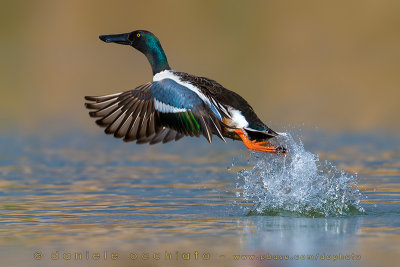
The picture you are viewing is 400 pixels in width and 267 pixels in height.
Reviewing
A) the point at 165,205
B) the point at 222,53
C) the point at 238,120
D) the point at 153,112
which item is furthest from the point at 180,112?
the point at 222,53

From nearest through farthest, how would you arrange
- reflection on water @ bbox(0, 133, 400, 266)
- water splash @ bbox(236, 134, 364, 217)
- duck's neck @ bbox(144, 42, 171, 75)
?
reflection on water @ bbox(0, 133, 400, 266) → water splash @ bbox(236, 134, 364, 217) → duck's neck @ bbox(144, 42, 171, 75)

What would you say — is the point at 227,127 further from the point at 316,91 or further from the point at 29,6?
the point at 29,6

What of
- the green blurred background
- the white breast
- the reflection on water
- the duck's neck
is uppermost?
the green blurred background

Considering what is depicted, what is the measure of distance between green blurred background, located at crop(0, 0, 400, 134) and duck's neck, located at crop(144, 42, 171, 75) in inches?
328

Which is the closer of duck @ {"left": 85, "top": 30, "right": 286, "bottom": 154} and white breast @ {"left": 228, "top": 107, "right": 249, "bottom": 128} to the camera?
duck @ {"left": 85, "top": 30, "right": 286, "bottom": 154}

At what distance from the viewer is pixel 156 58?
1008cm

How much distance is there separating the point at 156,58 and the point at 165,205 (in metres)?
1.70

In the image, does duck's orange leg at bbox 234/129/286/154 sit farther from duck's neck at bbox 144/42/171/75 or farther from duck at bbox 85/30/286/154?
duck's neck at bbox 144/42/171/75

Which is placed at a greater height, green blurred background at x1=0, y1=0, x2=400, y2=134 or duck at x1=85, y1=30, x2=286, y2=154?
green blurred background at x1=0, y1=0, x2=400, y2=134

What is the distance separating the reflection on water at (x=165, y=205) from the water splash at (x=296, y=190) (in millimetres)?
181

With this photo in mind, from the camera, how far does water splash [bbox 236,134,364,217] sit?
9031 mm

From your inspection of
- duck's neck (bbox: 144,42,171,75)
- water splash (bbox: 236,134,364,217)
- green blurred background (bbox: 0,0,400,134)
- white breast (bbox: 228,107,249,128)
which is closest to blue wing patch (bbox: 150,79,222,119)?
white breast (bbox: 228,107,249,128)

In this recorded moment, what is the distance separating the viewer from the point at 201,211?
9.11m

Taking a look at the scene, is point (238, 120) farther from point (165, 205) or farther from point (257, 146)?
point (165, 205)
